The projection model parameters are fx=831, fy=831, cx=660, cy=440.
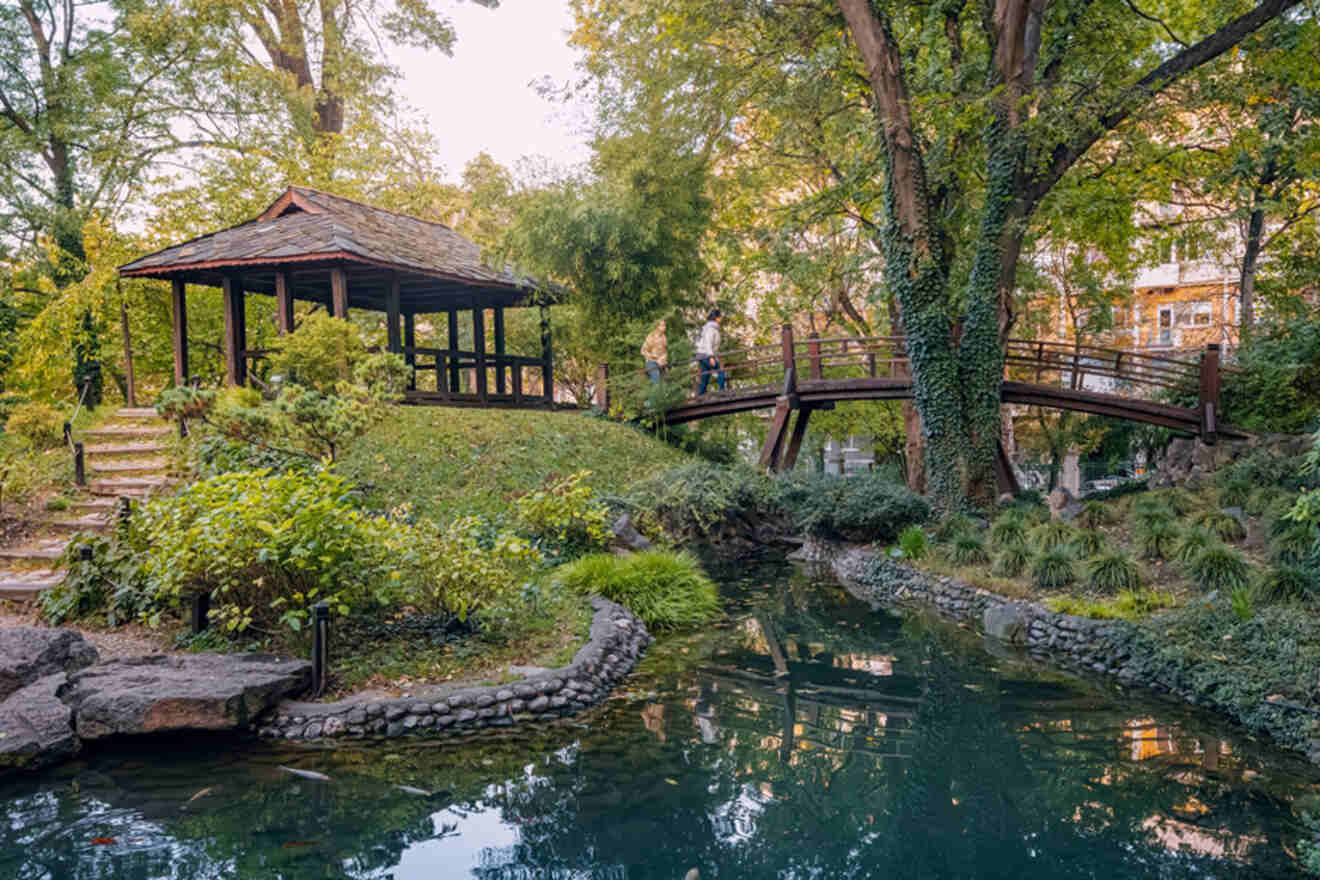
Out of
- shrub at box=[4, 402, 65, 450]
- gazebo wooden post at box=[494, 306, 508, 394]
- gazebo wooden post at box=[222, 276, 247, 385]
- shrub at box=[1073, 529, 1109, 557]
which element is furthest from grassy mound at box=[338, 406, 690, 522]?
shrub at box=[1073, 529, 1109, 557]

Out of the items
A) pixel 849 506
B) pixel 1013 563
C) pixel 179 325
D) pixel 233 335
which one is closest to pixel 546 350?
pixel 233 335

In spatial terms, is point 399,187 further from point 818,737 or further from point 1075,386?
point 818,737

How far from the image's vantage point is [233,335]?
13.6 metres

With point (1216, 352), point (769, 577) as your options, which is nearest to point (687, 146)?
point (769, 577)

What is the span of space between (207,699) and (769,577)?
8412mm

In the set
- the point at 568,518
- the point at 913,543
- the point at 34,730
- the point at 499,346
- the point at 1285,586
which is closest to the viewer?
the point at 34,730

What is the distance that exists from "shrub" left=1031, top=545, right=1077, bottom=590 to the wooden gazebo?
9.94 m

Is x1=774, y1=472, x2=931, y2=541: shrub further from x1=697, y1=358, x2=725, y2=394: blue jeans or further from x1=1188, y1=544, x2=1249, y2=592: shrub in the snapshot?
x1=1188, y1=544, x2=1249, y2=592: shrub

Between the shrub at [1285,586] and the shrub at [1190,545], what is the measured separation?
960 mm

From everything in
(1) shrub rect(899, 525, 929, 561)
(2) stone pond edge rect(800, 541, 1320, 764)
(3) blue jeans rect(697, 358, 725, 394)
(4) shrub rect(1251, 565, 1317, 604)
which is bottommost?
(2) stone pond edge rect(800, 541, 1320, 764)

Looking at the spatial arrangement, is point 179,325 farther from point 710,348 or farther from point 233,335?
point 710,348

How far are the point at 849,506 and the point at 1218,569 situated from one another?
5387mm

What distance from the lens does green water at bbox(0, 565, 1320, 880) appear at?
4.16 meters

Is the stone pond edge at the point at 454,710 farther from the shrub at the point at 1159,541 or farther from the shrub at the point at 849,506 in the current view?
the shrub at the point at 849,506
